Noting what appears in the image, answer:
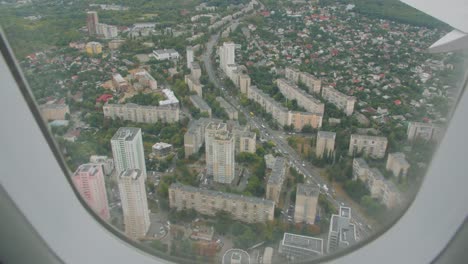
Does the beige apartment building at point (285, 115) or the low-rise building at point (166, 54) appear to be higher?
the low-rise building at point (166, 54)

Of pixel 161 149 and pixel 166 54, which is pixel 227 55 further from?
pixel 161 149

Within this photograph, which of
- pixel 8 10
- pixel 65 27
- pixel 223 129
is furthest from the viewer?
pixel 223 129

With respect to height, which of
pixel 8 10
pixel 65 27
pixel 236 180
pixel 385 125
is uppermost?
pixel 8 10

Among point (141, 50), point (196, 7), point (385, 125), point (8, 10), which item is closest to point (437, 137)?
point (8, 10)

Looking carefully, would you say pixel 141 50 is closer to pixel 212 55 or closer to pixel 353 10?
pixel 212 55

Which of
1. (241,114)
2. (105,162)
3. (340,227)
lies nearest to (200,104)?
(241,114)

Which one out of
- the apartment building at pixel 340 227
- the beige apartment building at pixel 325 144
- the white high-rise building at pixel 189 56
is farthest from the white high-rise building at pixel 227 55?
the apartment building at pixel 340 227

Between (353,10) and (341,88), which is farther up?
(353,10)

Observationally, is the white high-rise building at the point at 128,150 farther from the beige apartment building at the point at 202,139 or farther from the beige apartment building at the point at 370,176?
the beige apartment building at the point at 370,176
